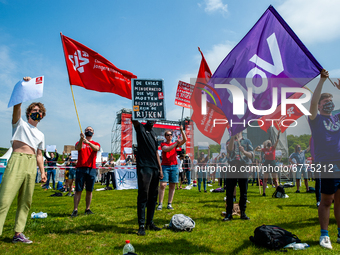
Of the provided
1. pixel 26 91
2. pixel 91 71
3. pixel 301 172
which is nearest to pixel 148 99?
pixel 91 71

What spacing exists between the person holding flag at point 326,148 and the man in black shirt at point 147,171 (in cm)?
300

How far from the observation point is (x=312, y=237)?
442 centimetres

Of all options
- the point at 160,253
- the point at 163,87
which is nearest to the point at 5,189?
the point at 160,253

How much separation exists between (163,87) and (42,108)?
104 inches

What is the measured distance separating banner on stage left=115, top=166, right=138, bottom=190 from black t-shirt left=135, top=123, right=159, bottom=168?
A: 11787 millimetres

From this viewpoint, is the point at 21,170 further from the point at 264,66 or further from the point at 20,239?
the point at 264,66

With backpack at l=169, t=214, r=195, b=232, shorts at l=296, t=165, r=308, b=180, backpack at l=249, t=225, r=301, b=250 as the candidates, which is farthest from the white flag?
shorts at l=296, t=165, r=308, b=180

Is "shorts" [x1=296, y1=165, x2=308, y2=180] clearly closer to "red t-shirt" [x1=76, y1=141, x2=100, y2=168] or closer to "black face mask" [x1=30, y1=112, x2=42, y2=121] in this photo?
"red t-shirt" [x1=76, y1=141, x2=100, y2=168]

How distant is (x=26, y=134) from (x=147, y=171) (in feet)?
7.50

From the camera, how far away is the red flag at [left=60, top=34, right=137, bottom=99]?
645cm

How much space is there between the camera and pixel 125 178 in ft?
54.6

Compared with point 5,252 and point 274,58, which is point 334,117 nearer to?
point 274,58

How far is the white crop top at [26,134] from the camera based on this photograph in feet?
13.9

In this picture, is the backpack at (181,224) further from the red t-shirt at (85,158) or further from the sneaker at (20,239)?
the red t-shirt at (85,158)
